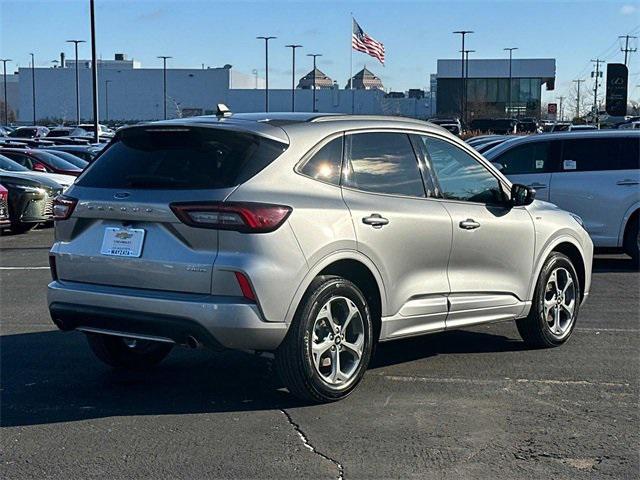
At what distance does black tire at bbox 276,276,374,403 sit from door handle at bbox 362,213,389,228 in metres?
0.40

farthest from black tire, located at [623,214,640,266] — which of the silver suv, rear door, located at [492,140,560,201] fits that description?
the silver suv

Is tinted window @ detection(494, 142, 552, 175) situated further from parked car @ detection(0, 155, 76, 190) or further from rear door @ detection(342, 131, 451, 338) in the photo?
parked car @ detection(0, 155, 76, 190)

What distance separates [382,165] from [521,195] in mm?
1416

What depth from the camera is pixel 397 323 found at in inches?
239

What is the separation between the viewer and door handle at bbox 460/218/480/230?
654 centimetres

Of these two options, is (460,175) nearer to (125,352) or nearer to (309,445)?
(309,445)

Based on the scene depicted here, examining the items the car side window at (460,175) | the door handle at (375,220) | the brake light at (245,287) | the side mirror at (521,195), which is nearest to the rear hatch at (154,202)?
the brake light at (245,287)

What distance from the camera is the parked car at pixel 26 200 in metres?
16.3

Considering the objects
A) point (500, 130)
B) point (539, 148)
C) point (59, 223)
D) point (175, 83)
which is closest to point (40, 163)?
point (539, 148)

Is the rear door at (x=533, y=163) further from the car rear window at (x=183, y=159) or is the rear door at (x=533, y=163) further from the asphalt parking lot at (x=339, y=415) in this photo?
the car rear window at (x=183, y=159)

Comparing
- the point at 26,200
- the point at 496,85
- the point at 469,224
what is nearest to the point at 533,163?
the point at 469,224

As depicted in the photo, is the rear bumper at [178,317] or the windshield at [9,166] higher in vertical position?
the windshield at [9,166]

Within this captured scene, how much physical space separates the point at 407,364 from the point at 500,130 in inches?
2191

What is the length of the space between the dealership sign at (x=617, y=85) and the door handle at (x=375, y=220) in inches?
674
